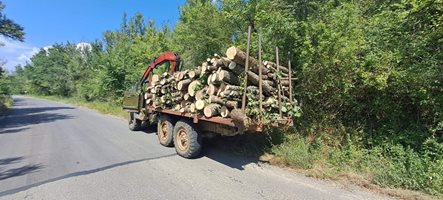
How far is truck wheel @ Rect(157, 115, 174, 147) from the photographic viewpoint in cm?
812

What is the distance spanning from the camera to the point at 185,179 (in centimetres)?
545

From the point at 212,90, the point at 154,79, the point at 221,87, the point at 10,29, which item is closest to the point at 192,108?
the point at 212,90

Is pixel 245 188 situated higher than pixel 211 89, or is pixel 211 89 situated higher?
pixel 211 89

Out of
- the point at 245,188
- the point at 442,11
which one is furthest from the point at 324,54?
the point at 245,188

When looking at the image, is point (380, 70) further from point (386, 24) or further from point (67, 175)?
point (67, 175)

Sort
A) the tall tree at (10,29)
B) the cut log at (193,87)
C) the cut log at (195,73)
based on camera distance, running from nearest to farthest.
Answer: the cut log at (193,87) → the cut log at (195,73) → the tall tree at (10,29)

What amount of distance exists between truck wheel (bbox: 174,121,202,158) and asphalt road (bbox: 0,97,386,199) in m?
0.17

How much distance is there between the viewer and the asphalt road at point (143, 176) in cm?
470

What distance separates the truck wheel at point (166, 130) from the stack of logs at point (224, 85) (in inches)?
26.0

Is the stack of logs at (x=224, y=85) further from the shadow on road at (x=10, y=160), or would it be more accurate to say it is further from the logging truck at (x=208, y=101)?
the shadow on road at (x=10, y=160)

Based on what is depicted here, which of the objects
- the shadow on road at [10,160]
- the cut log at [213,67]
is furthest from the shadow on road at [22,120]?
the cut log at [213,67]

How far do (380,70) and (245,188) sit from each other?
12.3ft

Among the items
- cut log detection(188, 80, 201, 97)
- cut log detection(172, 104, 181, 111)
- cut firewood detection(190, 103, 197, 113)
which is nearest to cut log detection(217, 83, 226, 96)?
cut firewood detection(190, 103, 197, 113)

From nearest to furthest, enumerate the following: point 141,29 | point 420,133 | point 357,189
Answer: point 357,189, point 420,133, point 141,29
